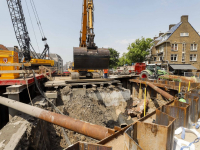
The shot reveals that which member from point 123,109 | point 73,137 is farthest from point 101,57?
point 73,137

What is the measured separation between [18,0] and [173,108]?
94.8ft

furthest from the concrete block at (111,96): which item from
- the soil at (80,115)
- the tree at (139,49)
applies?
the tree at (139,49)

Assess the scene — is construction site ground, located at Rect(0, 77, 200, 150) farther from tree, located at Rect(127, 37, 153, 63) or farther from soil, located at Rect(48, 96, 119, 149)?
tree, located at Rect(127, 37, 153, 63)

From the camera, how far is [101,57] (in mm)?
9031

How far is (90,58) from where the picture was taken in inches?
348

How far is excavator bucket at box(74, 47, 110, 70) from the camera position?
8641mm

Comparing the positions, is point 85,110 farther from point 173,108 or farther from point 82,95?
point 173,108

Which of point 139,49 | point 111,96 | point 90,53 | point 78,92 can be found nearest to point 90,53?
point 90,53

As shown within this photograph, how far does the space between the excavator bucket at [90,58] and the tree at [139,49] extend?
824 inches

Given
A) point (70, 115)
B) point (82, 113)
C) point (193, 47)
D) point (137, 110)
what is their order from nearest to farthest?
point (70, 115), point (82, 113), point (137, 110), point (193, 47)

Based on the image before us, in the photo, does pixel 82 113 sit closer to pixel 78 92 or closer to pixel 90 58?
pixel 78 92

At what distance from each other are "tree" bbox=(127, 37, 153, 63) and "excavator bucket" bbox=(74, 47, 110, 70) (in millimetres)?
20932

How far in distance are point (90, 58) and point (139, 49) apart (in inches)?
886

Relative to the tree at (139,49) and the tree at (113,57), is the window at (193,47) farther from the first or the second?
the tree at (113,57)
